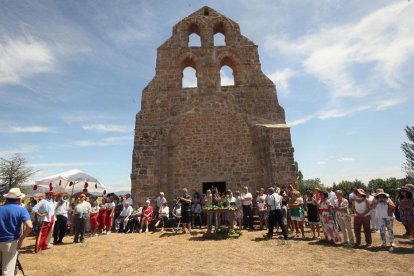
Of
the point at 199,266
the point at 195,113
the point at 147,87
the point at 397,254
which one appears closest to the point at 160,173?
the point at 195,113

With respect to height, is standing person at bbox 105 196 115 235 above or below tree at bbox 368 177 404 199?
below

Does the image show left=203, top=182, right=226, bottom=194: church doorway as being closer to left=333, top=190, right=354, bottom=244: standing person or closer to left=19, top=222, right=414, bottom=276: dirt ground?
left=19, top=222, right=414, bottom=276: dirt ground

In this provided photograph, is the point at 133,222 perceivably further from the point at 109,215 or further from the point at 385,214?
the point at 385,214

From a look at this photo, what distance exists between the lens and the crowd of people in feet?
15.5

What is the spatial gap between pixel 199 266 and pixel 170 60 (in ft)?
43.8

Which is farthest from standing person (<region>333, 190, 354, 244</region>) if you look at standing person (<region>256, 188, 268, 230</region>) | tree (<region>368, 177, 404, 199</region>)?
tree (<region>368, 177, 404, 199</region>)

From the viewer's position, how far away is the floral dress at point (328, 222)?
7.90m

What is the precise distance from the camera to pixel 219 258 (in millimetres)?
6484

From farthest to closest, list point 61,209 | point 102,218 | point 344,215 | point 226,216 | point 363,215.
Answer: point 226,216 < point 102,218 < point 61,209 < point 344,215 < point 363,215

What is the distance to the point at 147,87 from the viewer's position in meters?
15.5

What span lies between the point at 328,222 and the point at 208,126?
28.2 ft

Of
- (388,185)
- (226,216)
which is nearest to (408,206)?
(226,216)

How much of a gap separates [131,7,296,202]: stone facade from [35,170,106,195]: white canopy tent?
14.6 ft

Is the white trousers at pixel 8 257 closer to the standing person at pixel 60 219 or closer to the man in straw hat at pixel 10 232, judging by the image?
the man in straw hat at pixel 10 232
